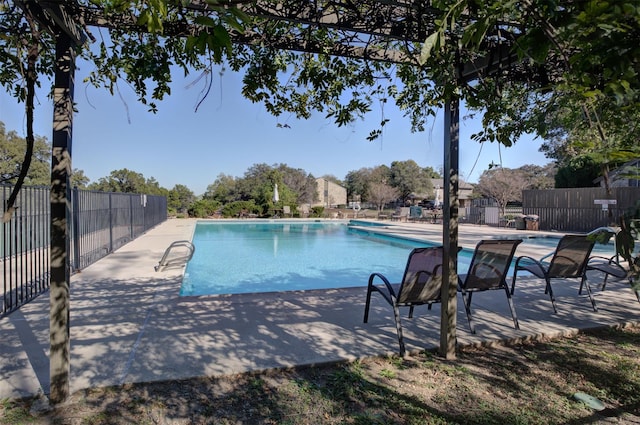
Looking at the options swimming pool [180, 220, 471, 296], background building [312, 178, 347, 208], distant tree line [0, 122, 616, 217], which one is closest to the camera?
swimming pool [180, 220, 471, 296]

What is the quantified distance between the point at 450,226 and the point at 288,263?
7.67m

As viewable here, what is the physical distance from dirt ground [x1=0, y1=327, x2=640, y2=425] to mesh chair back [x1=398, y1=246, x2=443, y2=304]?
560mm

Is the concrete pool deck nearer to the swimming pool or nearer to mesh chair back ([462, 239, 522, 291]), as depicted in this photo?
mesh chair back ([462, 239, 522, 291])

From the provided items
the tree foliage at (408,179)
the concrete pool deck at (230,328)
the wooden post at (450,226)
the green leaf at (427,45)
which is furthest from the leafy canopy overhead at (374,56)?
the tree foliage at (408,179)

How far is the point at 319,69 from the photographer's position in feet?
11.5

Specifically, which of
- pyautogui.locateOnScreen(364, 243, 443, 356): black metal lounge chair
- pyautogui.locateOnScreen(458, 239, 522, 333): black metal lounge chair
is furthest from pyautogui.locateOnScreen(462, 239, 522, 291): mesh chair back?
pyautogui.locateOnScreen(364, 243, 443, 356): black metal lounge chair

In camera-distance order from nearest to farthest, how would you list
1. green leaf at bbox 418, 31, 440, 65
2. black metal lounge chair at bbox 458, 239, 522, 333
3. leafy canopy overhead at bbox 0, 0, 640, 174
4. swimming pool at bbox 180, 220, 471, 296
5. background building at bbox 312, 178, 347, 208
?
1. green leaf at bbox 418, 31, 440, 65
2. leafy canopy overhead at bbox 0, 0, 640, 174
3. black metal lounge chair at bbox 458, 239, 522, 333
4. swimming pool at bbox 180, 220, 471, 296
5. background building at bbox 312, 178, 347, 208

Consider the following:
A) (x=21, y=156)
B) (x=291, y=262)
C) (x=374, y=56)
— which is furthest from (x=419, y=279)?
(x=21, y=156)

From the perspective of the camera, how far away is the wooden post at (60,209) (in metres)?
2.26

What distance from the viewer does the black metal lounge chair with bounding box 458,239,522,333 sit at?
374 centimetres

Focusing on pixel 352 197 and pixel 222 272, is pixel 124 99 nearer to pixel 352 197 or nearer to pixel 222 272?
pixel 222 272

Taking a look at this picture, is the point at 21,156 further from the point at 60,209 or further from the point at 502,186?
the point at 502,186

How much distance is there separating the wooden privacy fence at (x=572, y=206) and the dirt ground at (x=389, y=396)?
615 inches

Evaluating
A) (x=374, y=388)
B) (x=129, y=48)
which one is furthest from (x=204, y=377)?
(x=129, y=48)
